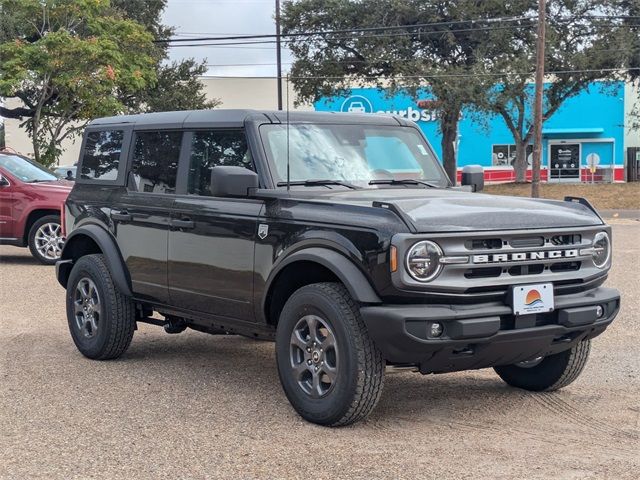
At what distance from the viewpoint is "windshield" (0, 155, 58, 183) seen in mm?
14484

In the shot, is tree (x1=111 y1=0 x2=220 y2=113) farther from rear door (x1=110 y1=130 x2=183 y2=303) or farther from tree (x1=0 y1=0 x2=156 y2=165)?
rear door (x1=110 y1=130 x2=183 y2=303)

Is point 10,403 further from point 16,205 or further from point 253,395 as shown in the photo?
point 16,205

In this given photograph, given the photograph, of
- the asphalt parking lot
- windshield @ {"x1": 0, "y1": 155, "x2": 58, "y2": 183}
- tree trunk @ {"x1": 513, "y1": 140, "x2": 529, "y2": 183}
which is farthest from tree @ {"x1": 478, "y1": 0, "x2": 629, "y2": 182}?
the asphalt parking lot

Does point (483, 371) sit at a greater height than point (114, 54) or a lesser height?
lesser

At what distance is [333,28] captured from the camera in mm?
38656

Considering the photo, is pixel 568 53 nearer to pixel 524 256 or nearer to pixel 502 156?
pixel 502 156

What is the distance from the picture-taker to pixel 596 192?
34531 millimetres

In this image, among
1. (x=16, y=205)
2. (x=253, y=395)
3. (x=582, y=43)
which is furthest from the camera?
(x=582, y=43)

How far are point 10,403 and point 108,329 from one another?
4.00ft

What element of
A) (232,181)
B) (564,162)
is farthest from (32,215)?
(564,162)

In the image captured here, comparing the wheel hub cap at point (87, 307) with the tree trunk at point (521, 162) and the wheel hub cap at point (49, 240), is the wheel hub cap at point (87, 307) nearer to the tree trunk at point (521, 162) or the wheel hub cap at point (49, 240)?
the wheel hub cap at point (49, 240)

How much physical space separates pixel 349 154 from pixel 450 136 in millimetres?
34206

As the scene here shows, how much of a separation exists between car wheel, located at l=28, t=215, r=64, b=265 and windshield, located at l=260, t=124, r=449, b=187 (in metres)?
8.53

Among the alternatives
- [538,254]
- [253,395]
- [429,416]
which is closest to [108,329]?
[253,395]
